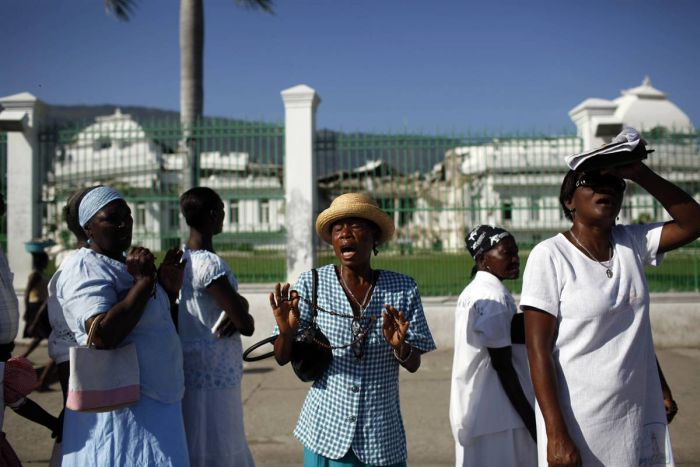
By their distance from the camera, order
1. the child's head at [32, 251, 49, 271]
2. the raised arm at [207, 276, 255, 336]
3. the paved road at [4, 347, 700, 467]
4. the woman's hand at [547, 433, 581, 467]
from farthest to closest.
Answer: the child's head at [32, 251, 49, 271] < the paved road at [4, 347, 700, 467] < the raised arm at [207, 276, 255, 336] < the woman's hand at [547, 433, 581, 467]

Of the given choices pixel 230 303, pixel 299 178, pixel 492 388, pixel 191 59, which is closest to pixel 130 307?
pixel 230 303

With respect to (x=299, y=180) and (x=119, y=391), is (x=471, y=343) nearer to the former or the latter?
(x=119, y=391)

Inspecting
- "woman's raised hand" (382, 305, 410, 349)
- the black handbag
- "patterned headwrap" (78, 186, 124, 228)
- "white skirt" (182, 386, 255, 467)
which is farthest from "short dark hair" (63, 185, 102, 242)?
"woman's raised hand" (382, 305, 410, 349)

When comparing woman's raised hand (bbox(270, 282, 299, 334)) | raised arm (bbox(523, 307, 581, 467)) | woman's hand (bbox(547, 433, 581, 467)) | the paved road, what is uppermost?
woman's raised hand (bbox(270, 282, 299, 334))

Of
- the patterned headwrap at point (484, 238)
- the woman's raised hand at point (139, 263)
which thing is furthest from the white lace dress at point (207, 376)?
the patterned headwrap at point (484, 238)

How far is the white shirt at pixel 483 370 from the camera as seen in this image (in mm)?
3027

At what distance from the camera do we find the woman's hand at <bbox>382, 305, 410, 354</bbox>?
242 centimetres

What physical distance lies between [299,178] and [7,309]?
5.93m

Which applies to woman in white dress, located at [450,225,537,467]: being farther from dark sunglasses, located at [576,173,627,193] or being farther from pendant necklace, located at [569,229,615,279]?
dark sunglasses, located at [576,173,627,193]

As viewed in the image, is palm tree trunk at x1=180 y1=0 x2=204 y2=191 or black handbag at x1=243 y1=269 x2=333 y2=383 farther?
palm tree trunk at x1=180 y1=0 x2=204 y2=191

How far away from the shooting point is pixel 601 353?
2205 millimetres

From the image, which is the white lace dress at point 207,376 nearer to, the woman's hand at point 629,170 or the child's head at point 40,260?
the woman's hand at point 629,170

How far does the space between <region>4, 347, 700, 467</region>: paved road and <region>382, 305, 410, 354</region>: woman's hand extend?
240 cm

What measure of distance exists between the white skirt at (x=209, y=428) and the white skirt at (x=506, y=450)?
1288 mm
